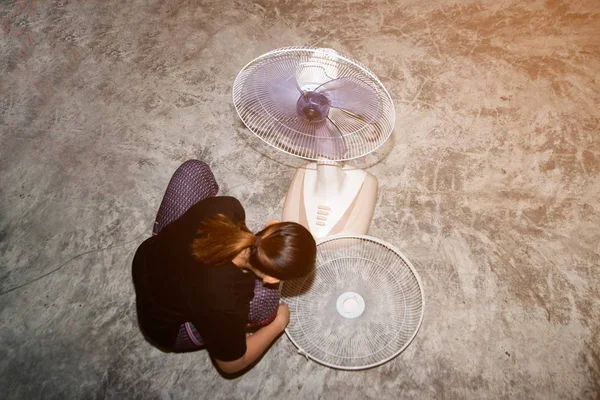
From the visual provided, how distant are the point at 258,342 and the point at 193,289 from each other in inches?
16.7

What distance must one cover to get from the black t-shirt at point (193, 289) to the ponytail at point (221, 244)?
4 centimetres

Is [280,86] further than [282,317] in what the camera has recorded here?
No

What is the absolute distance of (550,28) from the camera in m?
2.46

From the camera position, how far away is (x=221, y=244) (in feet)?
3.65

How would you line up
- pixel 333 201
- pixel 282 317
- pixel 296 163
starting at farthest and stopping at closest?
pixel 296 163 → pixel 333 201 → pixel 282 317

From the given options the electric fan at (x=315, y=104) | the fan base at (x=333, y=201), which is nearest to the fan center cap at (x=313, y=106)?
the electric fan at (x=315, y=104)

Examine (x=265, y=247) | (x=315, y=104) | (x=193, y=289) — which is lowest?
(x=193, y=289)

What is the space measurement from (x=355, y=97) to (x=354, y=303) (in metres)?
0.74

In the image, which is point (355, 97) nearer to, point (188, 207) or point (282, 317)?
point (188, 207)

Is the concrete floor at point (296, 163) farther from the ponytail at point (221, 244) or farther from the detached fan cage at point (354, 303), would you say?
the ponytail at point (221, 244)

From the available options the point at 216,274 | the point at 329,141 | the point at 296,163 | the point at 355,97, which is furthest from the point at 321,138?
the point at 296,163

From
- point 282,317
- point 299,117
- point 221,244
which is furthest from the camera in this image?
point 282,317

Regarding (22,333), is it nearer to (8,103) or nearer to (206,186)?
(206,186)

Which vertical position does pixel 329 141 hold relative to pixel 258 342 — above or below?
above
